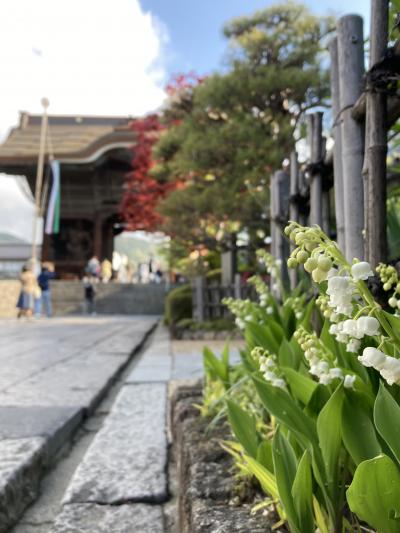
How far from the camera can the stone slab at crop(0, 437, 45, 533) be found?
1313mm

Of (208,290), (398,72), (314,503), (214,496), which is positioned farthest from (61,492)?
(208,290)

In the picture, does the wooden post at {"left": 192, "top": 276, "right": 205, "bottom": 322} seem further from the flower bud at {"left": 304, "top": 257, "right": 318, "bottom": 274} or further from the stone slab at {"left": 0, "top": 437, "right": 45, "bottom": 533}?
the flower bud at {"left": 304, "top": 257, "right": 318, "bottom": 274}

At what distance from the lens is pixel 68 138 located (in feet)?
69.4

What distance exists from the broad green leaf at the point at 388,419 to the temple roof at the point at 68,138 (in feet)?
57.4

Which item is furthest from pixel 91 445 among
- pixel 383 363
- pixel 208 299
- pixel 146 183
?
pixel 146 183

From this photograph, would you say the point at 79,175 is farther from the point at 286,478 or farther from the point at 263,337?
the point at 286,478

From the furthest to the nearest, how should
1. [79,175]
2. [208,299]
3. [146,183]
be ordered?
[79,175] → [146,183] → [208,299]

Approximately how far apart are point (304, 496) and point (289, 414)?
0.45 ft

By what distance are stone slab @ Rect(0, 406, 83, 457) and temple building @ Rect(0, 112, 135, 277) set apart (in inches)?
632

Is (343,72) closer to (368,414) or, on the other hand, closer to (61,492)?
(368,414)

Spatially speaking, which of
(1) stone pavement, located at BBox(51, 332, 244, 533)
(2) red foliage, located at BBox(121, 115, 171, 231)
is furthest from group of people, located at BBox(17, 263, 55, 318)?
(1) stone pavement, located at BBox(51, 332, 244, 533)

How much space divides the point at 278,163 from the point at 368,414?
6.07m

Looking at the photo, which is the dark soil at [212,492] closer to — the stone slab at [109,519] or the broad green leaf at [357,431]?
the stone slab at [109,519]

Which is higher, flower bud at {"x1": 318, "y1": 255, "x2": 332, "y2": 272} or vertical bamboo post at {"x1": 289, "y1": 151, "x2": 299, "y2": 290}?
vertical bamboo post at {"x1": 289, "y1": 151, "x2": 299, "y2": 290}
